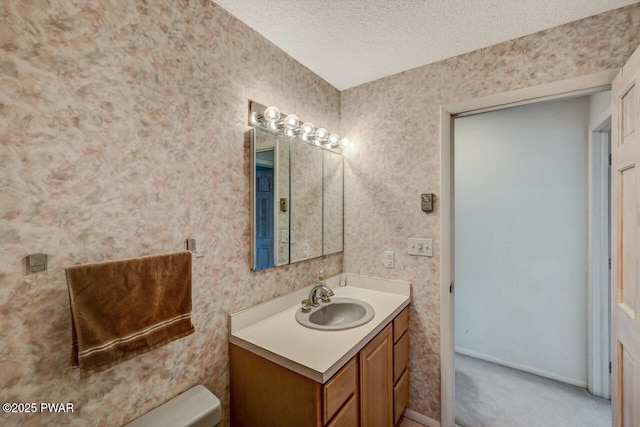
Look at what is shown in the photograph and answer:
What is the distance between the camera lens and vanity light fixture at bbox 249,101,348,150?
1508mm

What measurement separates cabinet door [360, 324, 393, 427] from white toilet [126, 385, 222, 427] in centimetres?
68

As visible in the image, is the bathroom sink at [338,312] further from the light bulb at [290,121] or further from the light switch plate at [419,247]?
the light bulb at [290,121]

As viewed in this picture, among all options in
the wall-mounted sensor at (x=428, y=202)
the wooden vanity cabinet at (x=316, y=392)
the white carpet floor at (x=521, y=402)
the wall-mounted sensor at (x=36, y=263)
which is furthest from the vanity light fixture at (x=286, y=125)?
the white carpet floor at (x=521, y=402)

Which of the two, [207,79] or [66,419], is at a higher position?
[207,79]

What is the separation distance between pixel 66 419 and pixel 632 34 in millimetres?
2836

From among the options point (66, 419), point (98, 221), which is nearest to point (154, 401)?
point (66, 419)

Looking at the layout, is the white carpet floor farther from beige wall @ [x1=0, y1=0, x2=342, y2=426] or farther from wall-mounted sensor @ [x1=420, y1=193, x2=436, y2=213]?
beige wall @ [x1=0, y1=0, x2=342, y2=426]

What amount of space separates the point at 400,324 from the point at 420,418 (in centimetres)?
71

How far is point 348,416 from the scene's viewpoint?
4.08ft

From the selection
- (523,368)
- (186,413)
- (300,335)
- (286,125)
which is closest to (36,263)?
(186,413)

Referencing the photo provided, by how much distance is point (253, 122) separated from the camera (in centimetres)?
150

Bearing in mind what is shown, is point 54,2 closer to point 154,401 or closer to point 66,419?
point 66,419

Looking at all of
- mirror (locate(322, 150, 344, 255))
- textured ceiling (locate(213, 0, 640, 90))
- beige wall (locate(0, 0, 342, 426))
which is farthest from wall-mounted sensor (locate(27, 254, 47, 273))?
mirror (locate(322, 150, 344, 255))

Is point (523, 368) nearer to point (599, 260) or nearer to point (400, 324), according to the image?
point (599, 260)
